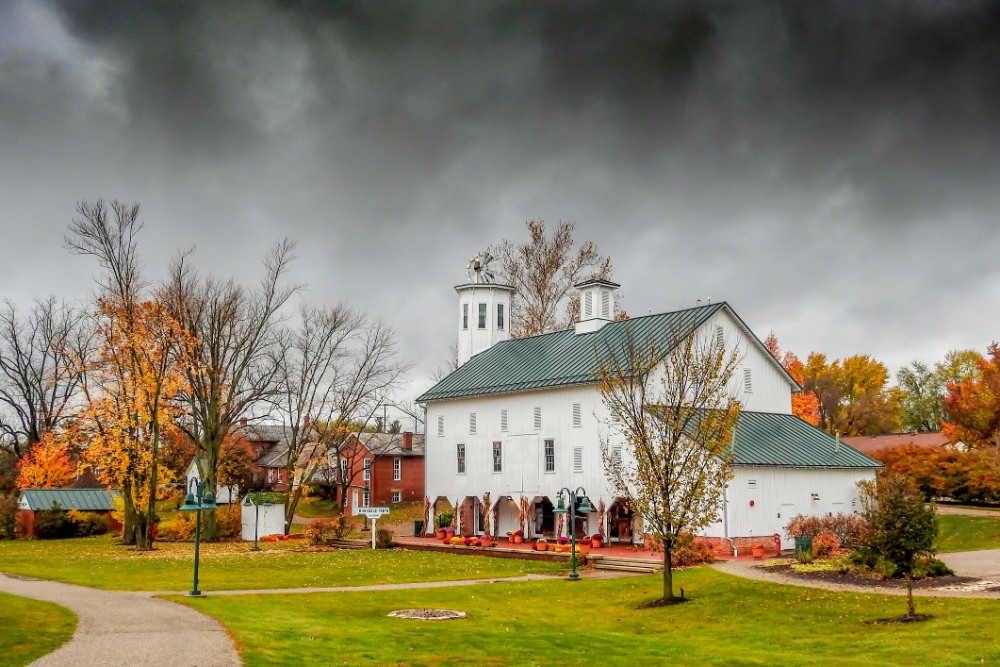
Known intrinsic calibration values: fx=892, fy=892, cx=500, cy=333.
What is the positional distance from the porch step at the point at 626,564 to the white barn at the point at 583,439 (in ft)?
5.19

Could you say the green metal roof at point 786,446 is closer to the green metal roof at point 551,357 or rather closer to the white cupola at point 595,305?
the green metal roof at point 551,357

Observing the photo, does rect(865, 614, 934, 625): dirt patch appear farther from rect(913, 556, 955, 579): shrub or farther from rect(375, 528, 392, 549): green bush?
rect(375, 528, 392, 549): green bush

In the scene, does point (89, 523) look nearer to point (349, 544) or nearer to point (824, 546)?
point (349, 544)

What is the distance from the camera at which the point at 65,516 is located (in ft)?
160

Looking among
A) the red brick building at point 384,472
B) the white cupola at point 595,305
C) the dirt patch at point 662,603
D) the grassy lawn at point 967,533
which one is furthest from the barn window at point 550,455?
the red brick building at point 384,472

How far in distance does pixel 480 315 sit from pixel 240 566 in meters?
21.9

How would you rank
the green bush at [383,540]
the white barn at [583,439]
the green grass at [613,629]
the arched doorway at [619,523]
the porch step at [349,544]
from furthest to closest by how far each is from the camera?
the porch step at [349,544]
the green bush at [383,540]
the arched doorway at [619,523]
the white barn at [583,439]
the green grass at [613,629]

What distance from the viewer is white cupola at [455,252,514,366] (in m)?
49.5

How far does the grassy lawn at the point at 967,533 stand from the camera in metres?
32.2

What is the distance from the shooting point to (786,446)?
36094 millimetres

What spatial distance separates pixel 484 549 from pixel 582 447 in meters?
5.90

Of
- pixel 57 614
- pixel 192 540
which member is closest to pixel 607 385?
pixel 57 614

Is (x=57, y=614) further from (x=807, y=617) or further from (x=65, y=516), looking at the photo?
(x=65, y=516)

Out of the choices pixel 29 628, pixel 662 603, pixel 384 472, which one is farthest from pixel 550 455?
pixel 384 472
